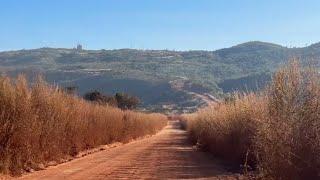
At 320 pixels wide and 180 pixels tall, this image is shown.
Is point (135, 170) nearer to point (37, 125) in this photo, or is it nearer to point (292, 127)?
point (37, 125)

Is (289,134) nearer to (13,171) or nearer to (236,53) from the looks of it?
(13,171)

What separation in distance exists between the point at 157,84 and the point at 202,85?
10161 mm

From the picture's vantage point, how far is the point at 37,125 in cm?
2264

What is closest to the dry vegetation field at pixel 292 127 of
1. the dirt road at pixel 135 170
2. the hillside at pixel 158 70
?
the dirt road at pixel 135 170

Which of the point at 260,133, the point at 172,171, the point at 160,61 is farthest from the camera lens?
the point at 160,61

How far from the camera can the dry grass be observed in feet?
66.3

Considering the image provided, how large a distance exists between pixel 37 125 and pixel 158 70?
132m

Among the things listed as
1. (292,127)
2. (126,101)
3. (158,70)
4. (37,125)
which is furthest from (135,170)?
(158,70)

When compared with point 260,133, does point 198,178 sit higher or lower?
lower

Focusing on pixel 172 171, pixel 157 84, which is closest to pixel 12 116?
pixel 172 171

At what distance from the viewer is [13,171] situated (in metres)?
19.8

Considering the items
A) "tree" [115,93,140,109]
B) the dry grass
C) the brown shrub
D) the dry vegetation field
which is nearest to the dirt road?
the dry grass

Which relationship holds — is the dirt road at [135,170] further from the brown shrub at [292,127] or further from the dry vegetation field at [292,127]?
the brown shrub at [292,127]

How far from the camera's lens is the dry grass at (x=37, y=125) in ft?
66.3
